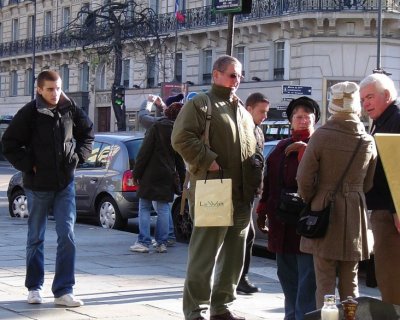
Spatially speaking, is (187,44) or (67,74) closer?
(187,44)

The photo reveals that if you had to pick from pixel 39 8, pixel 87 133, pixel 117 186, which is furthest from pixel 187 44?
pixel 87 133

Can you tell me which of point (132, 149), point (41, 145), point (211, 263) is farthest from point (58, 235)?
point (132, 149)

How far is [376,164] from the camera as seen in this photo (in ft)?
22.6

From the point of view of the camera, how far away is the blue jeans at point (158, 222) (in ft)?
40.1

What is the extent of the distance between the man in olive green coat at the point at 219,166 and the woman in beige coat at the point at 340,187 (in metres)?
0.81

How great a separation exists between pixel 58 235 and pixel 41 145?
0.80 meters

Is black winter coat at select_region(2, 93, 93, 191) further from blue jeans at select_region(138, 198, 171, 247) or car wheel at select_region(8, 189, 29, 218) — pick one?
car wheel at select_region(8, 189, 29, 218)

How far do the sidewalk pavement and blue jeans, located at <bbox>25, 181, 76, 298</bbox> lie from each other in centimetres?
22

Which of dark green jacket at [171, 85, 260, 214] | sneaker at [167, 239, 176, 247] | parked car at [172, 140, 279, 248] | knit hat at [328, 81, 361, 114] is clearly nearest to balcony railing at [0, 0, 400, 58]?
parked car at [172, 140, 279, 248]

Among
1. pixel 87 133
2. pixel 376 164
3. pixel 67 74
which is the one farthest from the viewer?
pixel 67 74

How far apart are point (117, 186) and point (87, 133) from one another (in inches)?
274

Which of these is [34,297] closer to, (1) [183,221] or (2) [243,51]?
(1) [183,221]

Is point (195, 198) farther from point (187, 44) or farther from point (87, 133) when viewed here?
point (187, 44)

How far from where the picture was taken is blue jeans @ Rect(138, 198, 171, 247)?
40.1 feet
